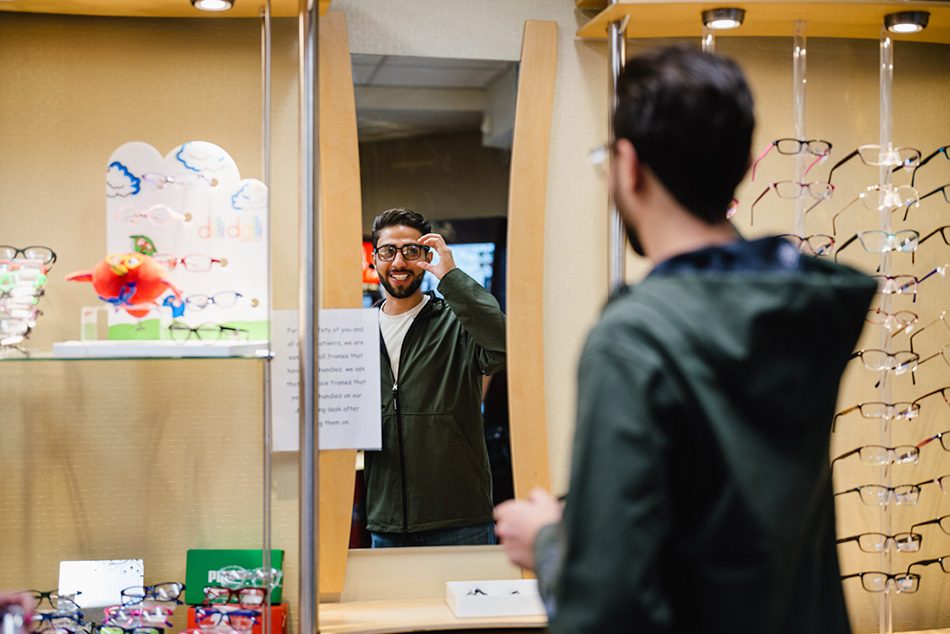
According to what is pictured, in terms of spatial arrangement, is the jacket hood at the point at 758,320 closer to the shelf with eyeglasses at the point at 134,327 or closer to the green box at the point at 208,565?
the shelf with eyeglasses at the point at 134,327

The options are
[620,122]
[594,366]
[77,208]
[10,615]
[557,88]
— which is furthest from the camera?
[557,88]

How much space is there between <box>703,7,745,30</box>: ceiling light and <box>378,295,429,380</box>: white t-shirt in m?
1.15

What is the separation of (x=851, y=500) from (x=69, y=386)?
96.2 inches

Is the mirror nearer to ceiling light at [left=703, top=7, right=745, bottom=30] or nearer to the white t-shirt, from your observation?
the white t-shirt

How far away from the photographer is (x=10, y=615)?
1.69 m

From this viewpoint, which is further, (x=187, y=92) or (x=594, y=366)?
(x=187, y=92)

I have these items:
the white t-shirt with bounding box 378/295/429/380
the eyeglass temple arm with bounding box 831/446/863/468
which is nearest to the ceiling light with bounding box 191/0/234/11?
the white t-shirt with bounding box 378/295/429/380

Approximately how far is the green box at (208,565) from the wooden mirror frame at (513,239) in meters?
0.20

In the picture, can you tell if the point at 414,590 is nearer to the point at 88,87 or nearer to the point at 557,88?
the point at 557,88

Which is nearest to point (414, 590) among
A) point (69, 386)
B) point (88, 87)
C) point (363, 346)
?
point (363, 346)

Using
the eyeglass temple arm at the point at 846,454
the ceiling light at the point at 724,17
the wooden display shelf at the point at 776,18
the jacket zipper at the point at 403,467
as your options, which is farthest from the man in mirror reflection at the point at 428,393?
the eyeglass temple arm at the point at 846,454

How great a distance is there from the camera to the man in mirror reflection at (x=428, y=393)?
2.55 m

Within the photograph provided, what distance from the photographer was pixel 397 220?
2.55 metres

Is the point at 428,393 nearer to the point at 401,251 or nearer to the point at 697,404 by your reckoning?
the point at 401,251
